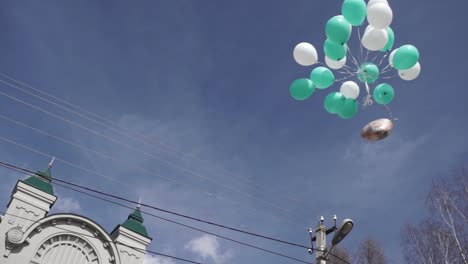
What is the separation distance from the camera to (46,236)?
885 inches

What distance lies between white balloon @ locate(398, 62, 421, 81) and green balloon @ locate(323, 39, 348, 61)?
1.26 m

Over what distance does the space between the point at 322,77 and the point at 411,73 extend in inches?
67.6

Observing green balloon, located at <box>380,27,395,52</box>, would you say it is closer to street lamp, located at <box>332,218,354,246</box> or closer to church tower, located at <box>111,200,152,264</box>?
street lamp, located at <box>332,218,354,246</box>

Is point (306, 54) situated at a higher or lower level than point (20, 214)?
lower

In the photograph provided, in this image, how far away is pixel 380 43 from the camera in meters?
6.96

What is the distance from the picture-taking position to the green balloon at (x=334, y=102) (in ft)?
24.6

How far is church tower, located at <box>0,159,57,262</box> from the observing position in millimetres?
21558

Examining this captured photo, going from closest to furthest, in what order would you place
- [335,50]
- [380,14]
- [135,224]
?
1. [380,14]
2. [335,50]
3. [135,224]

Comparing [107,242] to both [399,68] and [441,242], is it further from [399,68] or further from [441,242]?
Result: [399,68]

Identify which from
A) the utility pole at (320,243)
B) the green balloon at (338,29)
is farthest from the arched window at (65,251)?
the green balloon at (338,29)

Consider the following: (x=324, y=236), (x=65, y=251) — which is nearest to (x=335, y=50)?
(x=324, y=236)

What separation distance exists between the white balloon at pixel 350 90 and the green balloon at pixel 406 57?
850 millimetres

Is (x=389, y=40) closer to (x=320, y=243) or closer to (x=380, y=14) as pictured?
(x=380, y=14)

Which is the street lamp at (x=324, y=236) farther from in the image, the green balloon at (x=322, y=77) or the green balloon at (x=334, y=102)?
the green balloon at (x=322, y=77)
